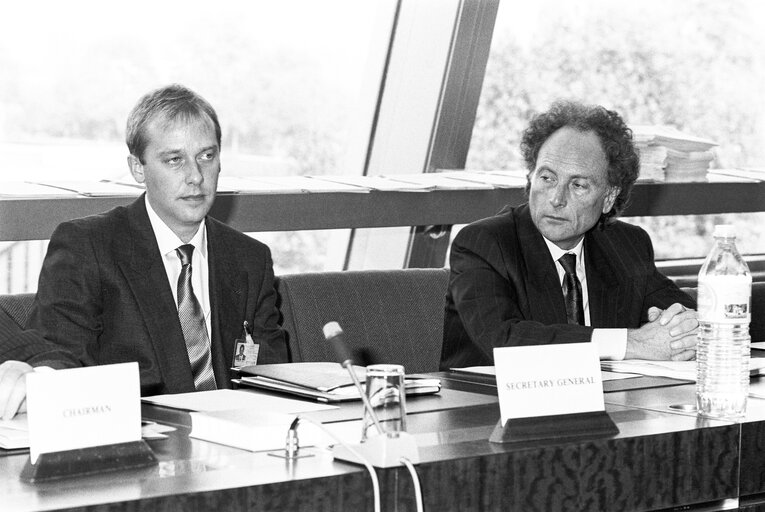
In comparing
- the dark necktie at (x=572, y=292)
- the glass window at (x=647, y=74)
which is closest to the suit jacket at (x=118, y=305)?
the dark necktie at (x=572, y=292)

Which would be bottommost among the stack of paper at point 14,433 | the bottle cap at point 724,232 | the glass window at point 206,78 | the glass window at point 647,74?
the stack of paper at point 14,433

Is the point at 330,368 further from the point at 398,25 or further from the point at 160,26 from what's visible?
the point at 398,25

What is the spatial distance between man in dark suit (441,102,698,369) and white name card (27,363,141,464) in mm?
1322

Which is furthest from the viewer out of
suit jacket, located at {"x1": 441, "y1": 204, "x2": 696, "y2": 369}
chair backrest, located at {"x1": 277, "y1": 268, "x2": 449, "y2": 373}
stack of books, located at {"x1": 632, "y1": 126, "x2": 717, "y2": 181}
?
stack of books, located at {"x1": 632, "y1": 126, "x2": 717, "y2": 181}

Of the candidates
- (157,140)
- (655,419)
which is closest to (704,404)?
(655,419)

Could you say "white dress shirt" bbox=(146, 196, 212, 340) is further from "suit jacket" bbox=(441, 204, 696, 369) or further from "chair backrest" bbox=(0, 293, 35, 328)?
"suit jacket" bbox=(441, 204, 696, 369)

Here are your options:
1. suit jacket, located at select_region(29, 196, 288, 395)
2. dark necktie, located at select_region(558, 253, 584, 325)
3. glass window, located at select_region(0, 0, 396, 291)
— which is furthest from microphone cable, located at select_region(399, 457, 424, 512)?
glass window, located at select_region(0, 0, 396, 291)

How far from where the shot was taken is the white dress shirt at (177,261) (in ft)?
9.13

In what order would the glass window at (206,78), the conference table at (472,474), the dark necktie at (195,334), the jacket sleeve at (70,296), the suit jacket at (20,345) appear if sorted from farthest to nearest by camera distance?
1. the glass window at (206,78)
2. the dark necktie at (195,334)
3. the jacket sleeve at (70,296)
4. the suit jacket at (20,345)
5. the conference table at (472,474)

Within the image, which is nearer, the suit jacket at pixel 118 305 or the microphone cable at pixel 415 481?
the microphone cable at pixel 415 481

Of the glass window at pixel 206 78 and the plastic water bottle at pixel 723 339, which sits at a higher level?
the glass window at pixel 206 78

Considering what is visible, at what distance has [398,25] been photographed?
4250mm

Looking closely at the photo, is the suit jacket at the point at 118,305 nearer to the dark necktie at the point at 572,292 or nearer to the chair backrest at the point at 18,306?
the chair backrest at the point at 18,306

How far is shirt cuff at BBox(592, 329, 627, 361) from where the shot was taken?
107 inches
